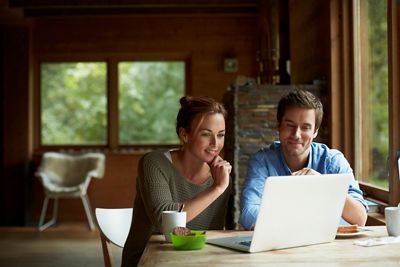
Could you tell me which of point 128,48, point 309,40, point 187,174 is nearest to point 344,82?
point 309,40

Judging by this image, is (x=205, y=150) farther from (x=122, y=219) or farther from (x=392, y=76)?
(x=392, y=76)

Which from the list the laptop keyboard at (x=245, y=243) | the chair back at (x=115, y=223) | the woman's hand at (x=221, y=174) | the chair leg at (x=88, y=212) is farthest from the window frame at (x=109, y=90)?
the laptop keyboard at (x=245, y=243)

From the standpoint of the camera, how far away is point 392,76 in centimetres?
376

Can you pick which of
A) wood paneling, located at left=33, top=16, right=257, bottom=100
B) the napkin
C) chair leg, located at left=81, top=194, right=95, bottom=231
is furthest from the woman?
wood paneling, located at left=33, top=16, right=257, bottom=100

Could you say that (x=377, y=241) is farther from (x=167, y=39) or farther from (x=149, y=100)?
(x=149, y=100)

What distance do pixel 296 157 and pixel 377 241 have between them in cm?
66

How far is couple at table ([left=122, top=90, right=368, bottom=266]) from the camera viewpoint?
2564 mm

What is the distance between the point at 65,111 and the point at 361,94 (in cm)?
584

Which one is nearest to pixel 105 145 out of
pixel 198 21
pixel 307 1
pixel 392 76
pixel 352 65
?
pixel 198 21

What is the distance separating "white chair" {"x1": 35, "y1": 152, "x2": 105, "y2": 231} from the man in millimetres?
6071

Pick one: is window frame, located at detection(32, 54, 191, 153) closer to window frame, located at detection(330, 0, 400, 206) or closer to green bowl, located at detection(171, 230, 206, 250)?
window frame, located at detection(330, 0, 400, 206)

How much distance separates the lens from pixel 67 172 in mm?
9141

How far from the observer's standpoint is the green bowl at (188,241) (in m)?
2.14

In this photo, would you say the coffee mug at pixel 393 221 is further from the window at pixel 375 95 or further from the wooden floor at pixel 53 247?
the wooden floor at pixel 53 247
